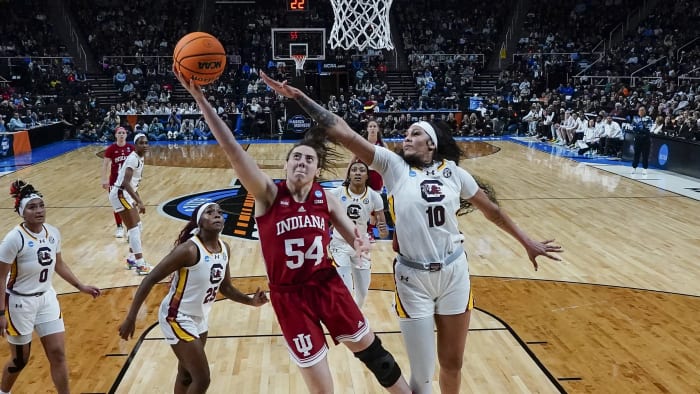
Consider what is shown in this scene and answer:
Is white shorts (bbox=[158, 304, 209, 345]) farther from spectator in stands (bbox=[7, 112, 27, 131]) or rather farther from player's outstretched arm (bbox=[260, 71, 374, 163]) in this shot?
spectator in stands (bbox=[7, 112, 27, 131])

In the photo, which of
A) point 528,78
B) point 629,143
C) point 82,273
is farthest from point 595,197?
point 528,78

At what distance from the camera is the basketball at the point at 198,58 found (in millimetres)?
4199

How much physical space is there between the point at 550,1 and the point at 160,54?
21.5 metres

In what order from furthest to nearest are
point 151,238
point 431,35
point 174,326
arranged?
point 431,35 → point 151,238 → point 174,326

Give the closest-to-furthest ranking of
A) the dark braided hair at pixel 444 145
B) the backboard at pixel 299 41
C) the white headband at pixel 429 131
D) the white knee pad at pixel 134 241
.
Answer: the white headband at pixel 429 131 < the dark braided hair at pixel 444 145 < the white knee pad at pixel 134 241 < the backboard at pixel 299 41

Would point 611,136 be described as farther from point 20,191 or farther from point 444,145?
point 20,191

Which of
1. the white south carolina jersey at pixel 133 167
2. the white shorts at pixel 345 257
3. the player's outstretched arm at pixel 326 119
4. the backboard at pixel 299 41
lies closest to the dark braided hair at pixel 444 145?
the player's outstretched arm at pixel 326 119

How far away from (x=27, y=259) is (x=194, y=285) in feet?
4.42

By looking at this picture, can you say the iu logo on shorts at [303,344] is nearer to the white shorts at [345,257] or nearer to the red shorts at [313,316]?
the red shorts at [313,316]

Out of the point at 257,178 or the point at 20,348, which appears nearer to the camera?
the point at 257,178

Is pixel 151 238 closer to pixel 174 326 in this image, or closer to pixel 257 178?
pixel 174 326

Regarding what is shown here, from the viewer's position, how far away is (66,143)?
84.9 feet

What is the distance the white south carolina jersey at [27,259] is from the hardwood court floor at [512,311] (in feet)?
3.43

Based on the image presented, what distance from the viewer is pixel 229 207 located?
13.2 m
